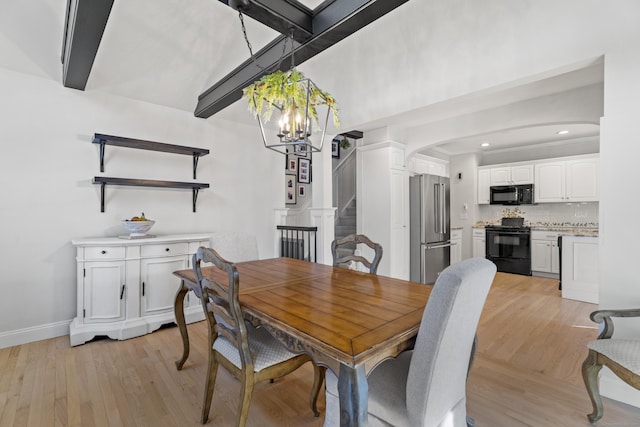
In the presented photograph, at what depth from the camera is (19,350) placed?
8.55 feet

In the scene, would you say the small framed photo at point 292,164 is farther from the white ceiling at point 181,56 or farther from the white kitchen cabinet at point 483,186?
the white kitchen cabinet at point 483,186

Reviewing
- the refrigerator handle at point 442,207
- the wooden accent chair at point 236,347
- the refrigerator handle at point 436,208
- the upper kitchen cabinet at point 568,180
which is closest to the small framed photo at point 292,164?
the refrigerator handle at point 436,208

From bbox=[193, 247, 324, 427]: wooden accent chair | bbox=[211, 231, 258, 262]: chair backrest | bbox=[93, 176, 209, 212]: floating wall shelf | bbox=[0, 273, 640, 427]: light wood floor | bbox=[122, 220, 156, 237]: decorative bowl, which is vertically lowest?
bbox=[0, 273, 640, 427]: light wood floor

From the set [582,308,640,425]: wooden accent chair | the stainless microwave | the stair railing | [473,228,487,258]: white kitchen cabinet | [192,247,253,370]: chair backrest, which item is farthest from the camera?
[473,228,487,258]: white kitchen cabinet

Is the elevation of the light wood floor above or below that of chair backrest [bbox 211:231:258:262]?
below

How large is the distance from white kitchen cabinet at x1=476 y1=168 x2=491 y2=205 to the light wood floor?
143 inches

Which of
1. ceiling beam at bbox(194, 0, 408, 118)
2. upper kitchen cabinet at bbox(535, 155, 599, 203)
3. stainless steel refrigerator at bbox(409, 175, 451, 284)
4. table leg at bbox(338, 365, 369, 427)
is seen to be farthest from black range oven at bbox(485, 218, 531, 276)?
table leg at bbox(338, 365, 369, 427)

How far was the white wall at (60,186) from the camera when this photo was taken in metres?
2.70

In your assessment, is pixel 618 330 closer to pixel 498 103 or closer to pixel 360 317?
pixel 360 317

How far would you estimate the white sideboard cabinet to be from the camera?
2.75 metres

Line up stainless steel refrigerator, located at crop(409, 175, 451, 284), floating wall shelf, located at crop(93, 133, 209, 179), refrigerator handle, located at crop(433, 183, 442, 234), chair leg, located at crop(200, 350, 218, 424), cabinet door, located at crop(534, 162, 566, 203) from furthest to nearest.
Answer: cabinet door, located at crop(534, 162, 566, 203), refrigerator handle, located at crop(433, 183, 442, 234), stainless steel refrigerator, located at crop(409, 175, 451, 284), floating wall shelf, located at crop(93, 133, 209, 179), chair leg, located at crop(200, 350, 218, 424)

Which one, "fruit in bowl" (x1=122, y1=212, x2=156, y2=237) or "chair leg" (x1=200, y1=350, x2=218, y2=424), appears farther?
"fruit in bowl" (x1=122, y1=212, x2=156, y2=237)

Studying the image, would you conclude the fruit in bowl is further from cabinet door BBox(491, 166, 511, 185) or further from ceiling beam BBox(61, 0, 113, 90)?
cabinet door BBox(491, 166, 511, 185)

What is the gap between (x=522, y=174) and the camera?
5781 mm
